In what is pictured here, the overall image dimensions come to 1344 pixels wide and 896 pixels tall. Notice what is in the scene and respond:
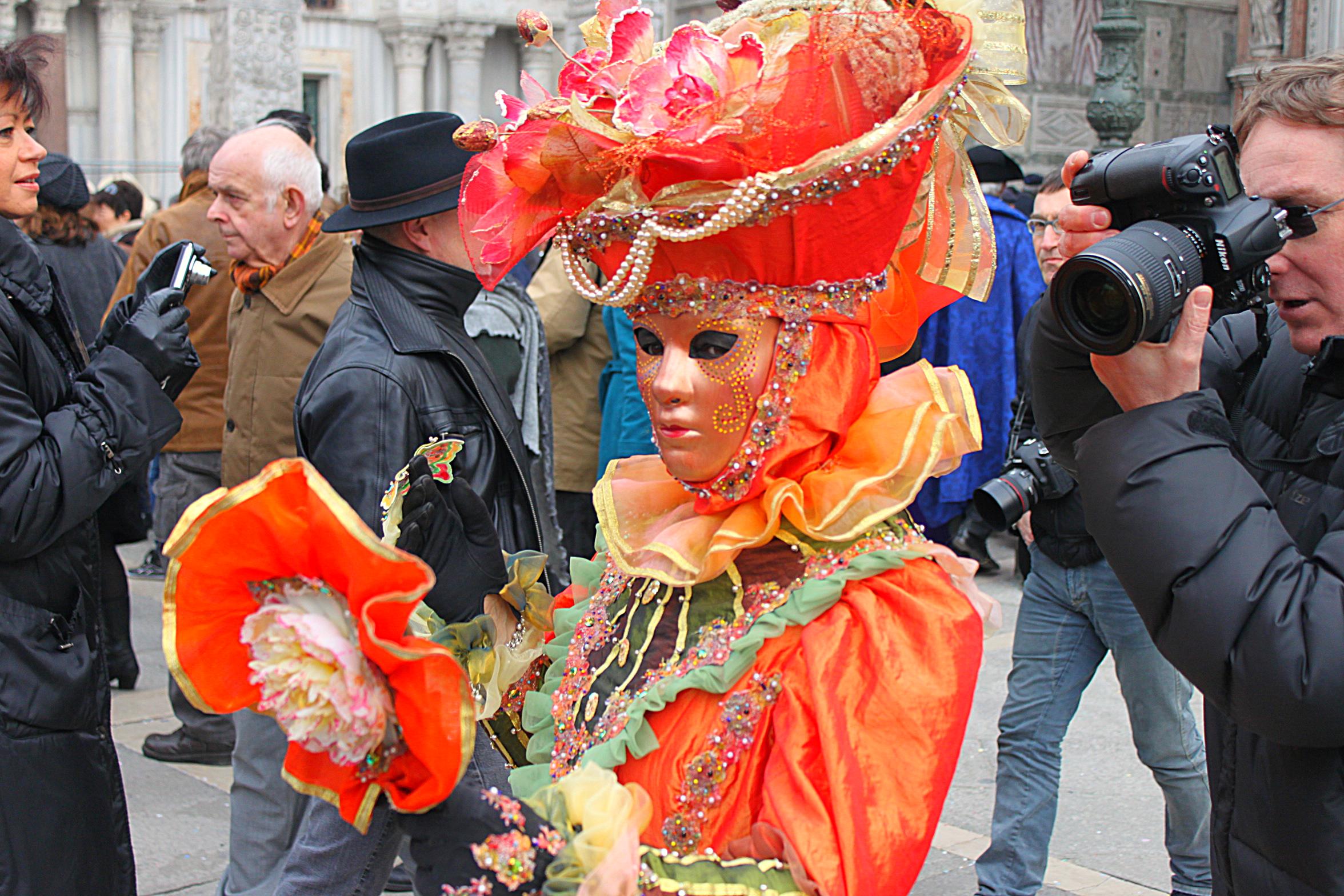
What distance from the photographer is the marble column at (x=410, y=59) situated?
29.0 metres

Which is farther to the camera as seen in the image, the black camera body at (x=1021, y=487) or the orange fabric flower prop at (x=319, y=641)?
the black camera body at (x=1021, y=487)

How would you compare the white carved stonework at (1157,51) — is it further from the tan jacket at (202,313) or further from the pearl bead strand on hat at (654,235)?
the pearl bead strand on hat at (654,235)

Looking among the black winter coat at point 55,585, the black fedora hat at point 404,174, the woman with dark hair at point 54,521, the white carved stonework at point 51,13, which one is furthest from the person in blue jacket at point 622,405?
the white carved stonework at point 51,13

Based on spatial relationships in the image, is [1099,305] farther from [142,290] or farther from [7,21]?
[7,21]

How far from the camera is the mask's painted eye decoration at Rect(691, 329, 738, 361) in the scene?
75.9 inches

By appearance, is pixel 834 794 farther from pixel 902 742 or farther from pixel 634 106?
pixel 634 106

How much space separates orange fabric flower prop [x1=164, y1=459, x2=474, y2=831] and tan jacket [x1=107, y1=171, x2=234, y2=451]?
4.14m

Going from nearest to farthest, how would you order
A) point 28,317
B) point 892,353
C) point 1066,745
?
1. point 892,353
2. point 28,317
3. point 1066,745

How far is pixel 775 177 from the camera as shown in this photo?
5.80 feet

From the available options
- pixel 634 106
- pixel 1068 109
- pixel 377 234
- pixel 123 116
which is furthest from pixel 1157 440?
pixel 123 116

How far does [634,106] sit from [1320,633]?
3.58ft

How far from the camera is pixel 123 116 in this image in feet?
84.1

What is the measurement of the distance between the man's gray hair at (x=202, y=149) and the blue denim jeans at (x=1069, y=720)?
4.42m

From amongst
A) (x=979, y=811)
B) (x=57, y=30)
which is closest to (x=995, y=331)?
(x=979, y=811)
